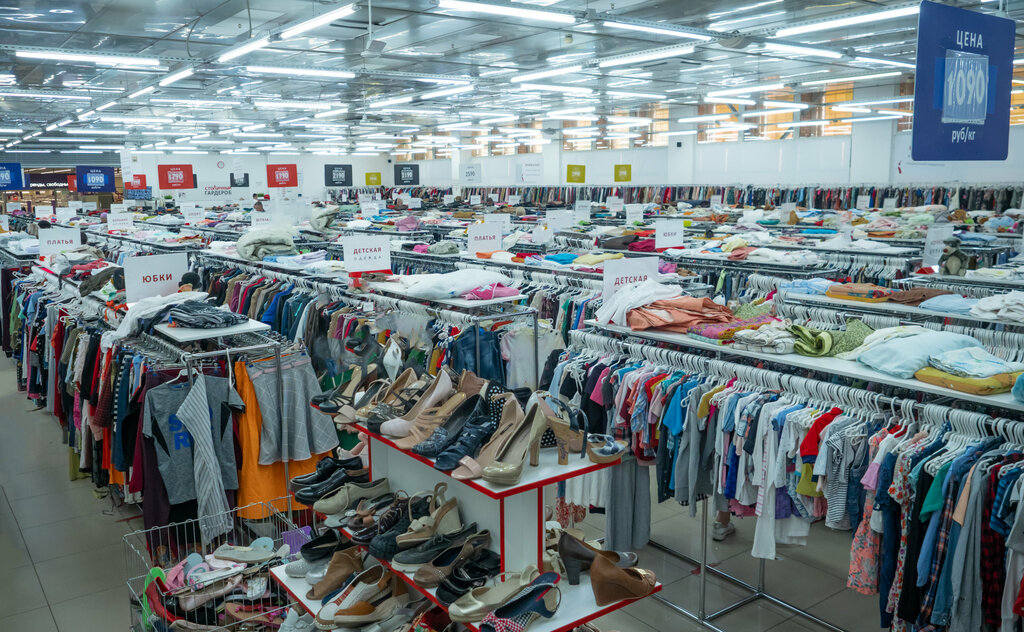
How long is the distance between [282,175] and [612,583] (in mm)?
20481

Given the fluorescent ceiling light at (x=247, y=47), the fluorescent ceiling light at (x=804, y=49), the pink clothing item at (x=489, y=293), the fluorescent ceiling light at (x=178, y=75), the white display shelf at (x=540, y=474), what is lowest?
the white display shelf at (x=540, y=474)

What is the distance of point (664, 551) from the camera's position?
4934 millimetres

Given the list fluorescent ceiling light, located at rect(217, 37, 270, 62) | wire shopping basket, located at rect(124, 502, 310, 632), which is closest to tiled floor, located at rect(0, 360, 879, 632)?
wire shopping basket, located at rect(124, 502, 310, 632)

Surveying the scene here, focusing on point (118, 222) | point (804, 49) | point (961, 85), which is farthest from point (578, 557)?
point (118, 222)

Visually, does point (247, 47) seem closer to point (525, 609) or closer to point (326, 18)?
point (326, 18)

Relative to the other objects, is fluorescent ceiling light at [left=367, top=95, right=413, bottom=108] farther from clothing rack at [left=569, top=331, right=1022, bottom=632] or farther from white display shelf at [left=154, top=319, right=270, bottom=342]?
clothing rack at [left=569, top=331, right=1022, bottom=632]

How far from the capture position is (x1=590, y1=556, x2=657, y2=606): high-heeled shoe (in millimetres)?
2496

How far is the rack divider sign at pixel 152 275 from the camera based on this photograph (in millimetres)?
5465

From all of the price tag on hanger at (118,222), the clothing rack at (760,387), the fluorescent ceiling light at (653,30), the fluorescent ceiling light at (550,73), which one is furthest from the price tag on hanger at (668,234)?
the price tag on hanger at (118,222)

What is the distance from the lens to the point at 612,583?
98.3 inches

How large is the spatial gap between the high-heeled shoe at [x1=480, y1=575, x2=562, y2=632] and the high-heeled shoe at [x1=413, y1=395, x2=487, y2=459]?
0.57m

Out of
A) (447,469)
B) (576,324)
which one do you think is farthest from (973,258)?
(447,469)

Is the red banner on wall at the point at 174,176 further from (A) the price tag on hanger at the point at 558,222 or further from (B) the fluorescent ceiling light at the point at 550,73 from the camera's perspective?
(B) the fluorescent ceiling light at the point at 550,73

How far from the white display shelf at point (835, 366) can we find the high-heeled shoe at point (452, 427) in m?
1.51
